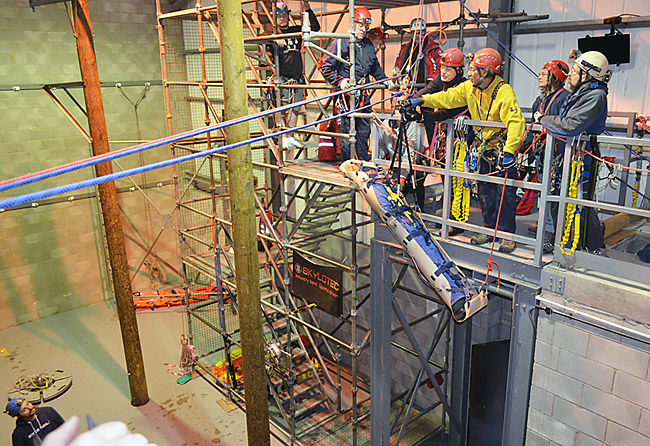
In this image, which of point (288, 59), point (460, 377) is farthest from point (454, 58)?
point (460, 377)

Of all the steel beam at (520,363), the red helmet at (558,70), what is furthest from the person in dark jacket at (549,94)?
the steel beam at (520,363)

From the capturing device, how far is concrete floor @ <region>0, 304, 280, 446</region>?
1002cm

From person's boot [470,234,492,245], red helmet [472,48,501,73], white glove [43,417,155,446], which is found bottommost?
white glove [43,417,155,446]

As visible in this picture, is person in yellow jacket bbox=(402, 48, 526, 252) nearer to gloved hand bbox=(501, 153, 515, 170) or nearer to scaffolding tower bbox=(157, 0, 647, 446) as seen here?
gloved hand bbox=(501, 153, 515, 170)

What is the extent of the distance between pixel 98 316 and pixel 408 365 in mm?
8959

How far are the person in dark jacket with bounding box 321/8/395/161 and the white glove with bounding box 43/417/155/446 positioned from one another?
16.3 feet

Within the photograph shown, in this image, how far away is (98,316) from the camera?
1473 centimetres

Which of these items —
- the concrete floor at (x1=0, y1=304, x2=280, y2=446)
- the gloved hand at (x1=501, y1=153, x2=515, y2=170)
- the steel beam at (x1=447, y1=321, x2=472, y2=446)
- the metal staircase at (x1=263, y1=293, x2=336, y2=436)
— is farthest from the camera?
the concrete floor at (x1=0, y1=304, x2=280, y2=446)

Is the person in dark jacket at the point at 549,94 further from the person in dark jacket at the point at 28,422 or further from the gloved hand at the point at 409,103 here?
the person in dark jacket at the point at 28,422

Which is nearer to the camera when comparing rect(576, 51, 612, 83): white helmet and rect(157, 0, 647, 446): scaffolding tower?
rect(576, 51, 612, 83): white helmet

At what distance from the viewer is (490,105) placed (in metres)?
5.88

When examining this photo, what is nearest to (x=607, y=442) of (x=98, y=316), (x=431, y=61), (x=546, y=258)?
(x=546, y=258)

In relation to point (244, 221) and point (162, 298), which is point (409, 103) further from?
point (162, 298)

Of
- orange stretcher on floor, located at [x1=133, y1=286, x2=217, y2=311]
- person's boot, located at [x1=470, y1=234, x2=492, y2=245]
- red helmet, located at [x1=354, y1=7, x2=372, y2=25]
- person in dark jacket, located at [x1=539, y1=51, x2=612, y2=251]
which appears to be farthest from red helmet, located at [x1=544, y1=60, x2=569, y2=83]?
orange stretcher on floor, located at [x1=133, y1=286, x2=217, y2=311]
